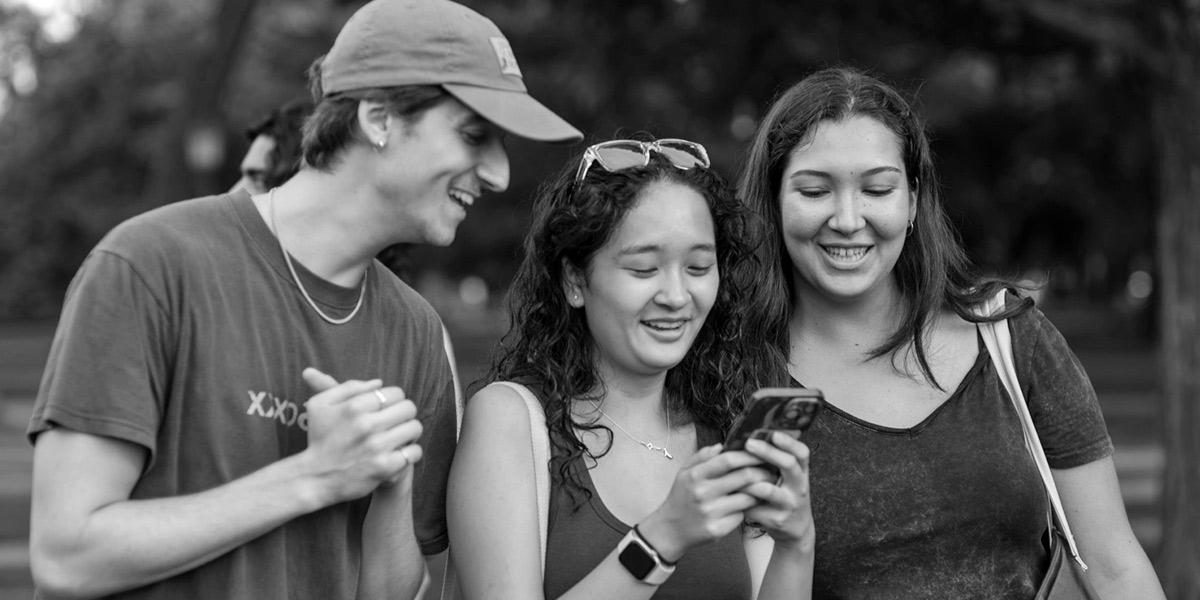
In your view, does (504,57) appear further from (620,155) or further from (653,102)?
(653,102)

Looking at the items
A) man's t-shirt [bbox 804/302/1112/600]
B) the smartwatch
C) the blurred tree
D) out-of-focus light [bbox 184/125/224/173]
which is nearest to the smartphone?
the smartwatch

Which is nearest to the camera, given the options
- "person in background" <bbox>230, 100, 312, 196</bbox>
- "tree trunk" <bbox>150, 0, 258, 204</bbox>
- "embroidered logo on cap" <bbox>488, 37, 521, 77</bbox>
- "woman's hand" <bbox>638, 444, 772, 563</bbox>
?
"woman's hand" <bbox>638, 444, 772, 563</bbox>

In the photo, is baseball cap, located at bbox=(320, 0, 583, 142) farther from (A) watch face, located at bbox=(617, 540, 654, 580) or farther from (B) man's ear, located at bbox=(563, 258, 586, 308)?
(A) watch face, located at bbox=(617, 540, 654, 580)

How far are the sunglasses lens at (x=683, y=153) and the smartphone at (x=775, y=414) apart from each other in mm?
729

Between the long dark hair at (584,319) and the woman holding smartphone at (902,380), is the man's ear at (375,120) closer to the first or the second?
the long dark hair at (584,319)

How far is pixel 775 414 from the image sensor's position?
2354 millimetres

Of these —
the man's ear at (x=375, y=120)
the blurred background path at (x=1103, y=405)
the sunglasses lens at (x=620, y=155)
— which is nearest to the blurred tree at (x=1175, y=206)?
the blurred background path at (x=1103, y=405)

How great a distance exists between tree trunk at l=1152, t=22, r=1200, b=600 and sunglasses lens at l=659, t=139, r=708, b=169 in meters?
4.11

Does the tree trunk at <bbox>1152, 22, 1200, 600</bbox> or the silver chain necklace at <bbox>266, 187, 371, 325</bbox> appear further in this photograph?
the tree trunk at <bbox>1152, 22, 1200, 600</bbox>

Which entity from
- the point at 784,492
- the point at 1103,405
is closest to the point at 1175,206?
the point at 784,492

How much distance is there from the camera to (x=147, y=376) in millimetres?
2166

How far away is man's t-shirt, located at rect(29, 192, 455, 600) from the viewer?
83.9 inches

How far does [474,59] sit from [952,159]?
18577mm

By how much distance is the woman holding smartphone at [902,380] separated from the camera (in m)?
2.87
